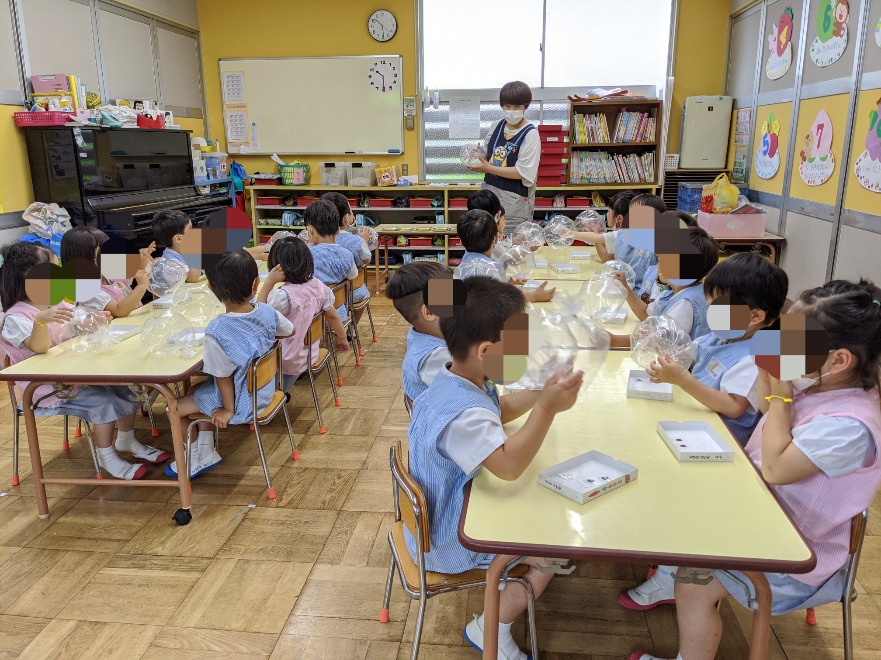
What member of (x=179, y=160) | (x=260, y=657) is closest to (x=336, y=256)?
(x=260, y=657)

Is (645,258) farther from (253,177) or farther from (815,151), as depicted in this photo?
(253,177)

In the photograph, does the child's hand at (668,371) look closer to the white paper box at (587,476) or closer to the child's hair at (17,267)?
the white paper box at (587,476)

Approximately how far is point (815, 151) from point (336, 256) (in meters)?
3.36

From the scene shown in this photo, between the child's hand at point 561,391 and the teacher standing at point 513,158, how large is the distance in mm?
3140

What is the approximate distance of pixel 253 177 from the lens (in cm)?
664

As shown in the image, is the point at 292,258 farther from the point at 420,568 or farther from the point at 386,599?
the point at 420,568

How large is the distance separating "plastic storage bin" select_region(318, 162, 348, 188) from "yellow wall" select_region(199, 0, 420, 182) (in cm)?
33

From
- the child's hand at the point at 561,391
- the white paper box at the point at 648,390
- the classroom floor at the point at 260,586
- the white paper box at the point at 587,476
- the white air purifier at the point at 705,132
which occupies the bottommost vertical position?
the classroom floor at the point at 260,586

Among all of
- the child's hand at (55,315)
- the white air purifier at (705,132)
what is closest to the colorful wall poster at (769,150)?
the white air purifier at (705,132)

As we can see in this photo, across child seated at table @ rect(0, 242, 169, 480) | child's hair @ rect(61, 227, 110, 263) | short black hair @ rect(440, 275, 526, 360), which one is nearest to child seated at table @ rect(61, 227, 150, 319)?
child's hair @ rect(61, 227, 110, 263)

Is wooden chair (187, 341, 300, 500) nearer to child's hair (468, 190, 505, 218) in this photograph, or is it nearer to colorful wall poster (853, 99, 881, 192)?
child's hair (468, 190, 505, 218)

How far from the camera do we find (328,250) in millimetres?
3586

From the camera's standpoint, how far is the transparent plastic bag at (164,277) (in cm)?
328

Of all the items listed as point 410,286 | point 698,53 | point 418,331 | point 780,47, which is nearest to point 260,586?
point 418,331
